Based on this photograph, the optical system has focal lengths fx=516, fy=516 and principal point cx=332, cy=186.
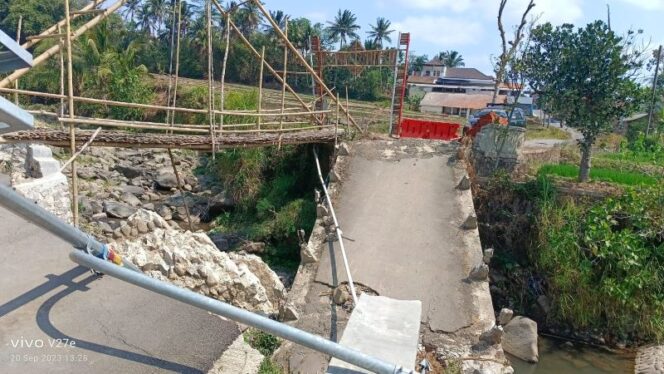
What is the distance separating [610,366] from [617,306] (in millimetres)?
966

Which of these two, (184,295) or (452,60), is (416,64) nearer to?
(452,60)

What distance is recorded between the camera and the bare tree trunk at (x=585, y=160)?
9555 mm

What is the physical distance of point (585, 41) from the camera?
9.01m

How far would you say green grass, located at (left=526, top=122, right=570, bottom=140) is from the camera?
1803cm

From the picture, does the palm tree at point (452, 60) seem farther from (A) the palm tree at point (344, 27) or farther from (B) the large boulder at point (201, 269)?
(B) the large boulder at point (201, 269)

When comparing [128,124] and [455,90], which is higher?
[455,90]

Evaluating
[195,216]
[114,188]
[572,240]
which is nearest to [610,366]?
[572,240]

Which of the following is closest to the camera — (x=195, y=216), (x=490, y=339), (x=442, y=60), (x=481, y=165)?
(x=490, y=339)

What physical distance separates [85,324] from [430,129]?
10674mm

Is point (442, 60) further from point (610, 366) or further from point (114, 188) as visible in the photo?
point (610, 366)

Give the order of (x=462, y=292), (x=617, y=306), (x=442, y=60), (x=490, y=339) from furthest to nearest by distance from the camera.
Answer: (x=442, y=60)
(x=617, y=306)
(x=462, y=292)
(x=490, y=339)

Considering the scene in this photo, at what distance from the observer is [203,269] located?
618 cm

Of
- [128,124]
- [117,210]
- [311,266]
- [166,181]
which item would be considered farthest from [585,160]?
[166,181]

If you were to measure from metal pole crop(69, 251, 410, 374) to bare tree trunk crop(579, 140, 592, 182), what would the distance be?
28.1ft
